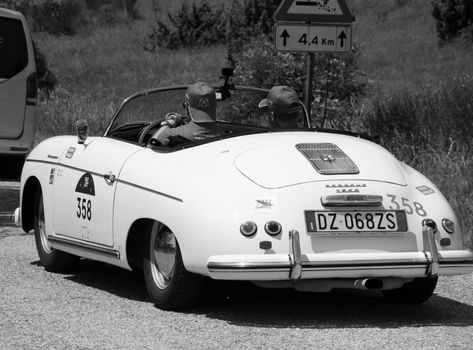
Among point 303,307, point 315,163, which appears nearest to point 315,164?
point 315,163

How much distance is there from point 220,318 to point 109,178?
1324 millimetres

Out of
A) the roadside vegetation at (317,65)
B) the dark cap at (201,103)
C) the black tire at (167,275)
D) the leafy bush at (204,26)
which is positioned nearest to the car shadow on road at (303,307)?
the black tire at (167,275)

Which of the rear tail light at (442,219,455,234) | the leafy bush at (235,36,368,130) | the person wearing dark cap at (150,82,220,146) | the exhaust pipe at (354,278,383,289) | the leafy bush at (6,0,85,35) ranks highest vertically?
the person wearing dark cap at (150,82,220,146)

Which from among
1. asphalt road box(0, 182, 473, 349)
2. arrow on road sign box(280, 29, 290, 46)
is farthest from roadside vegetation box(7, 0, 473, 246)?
asphalt road box(0, 182, 473, 349)

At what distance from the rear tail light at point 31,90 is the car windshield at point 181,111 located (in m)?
5.63

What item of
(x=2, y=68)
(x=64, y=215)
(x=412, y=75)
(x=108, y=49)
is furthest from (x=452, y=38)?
(x=64, y=215)

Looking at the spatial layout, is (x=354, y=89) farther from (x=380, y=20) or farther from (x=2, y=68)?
(x=380, y=20)

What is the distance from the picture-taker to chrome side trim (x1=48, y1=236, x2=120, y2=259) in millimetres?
7406

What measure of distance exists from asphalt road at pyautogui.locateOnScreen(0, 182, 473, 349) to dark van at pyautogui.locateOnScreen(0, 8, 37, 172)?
5539 millimetres

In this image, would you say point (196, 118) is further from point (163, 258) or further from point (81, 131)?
point (163, 258)

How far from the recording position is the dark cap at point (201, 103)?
768 cm

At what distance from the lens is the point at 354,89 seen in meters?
20.1

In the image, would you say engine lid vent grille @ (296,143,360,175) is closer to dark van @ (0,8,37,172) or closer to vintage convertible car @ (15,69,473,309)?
vintage convertible car @ (15,69,473,309)

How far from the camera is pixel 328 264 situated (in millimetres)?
6332
